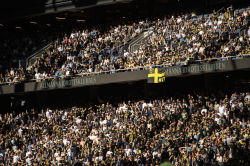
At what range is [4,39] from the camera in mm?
40062

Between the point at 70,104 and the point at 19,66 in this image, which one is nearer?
the point at 70,104

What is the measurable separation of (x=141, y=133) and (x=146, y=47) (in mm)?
7544

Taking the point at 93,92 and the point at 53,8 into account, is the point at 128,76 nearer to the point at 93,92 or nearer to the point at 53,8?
the point at 93,92

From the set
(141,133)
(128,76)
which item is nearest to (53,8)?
(128,76)

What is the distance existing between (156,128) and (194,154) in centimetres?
448

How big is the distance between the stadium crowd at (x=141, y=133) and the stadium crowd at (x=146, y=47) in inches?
93.5

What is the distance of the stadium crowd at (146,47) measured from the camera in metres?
24.4

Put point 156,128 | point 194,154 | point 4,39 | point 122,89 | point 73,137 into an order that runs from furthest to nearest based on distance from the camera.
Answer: point 4,39 < point 122,89 < point 73,137 < point 156,128 < point 194,154

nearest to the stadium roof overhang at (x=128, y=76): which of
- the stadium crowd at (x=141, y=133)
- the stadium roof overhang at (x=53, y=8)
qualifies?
the stadium crowd at (x=141, y=133)

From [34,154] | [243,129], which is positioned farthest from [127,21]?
[243,129]

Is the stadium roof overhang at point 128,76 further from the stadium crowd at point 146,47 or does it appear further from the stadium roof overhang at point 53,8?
the stadium roof overhang at point 53,8

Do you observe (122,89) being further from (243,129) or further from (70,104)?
Answer: (243,129)

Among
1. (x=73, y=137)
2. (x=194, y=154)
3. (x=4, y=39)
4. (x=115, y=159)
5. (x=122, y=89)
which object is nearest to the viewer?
(x=194, y=154)

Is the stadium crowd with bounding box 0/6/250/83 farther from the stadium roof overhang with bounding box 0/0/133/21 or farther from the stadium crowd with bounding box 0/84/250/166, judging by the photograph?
the stadium crowd with bounding box 0/84/250/166
